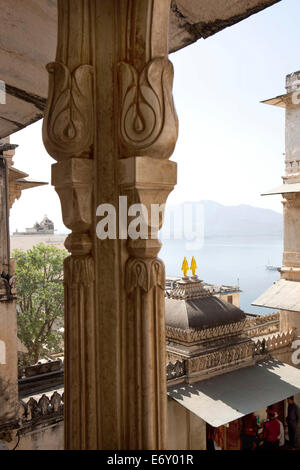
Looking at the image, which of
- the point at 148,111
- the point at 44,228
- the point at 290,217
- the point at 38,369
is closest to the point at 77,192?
the point at 148,111

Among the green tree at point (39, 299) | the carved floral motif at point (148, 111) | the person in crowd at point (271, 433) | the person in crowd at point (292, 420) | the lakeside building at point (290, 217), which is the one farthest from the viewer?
the green tree at point (39, 299)

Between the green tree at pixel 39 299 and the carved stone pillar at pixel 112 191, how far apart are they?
53.4 feet

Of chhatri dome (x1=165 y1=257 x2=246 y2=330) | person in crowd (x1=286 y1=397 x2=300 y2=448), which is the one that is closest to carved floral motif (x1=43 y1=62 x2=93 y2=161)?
chhatri dome (x1=165 y1=257 x2=246 y2=330)

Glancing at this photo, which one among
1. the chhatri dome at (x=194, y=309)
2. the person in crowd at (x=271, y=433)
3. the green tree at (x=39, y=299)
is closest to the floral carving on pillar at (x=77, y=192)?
the chhatri dome at (x=194, y=309)

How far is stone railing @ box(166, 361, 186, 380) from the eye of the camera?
7425 millimetres

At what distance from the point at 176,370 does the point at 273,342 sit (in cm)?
384

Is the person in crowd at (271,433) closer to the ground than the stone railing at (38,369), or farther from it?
closer to the ground

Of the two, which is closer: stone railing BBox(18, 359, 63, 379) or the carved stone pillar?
the carved stone pillar

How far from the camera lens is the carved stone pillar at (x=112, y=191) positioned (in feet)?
4.58

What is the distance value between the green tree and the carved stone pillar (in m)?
16.3

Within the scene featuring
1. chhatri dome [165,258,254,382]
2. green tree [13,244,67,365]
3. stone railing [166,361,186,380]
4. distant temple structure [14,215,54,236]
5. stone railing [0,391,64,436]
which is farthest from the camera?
distant temple structure [14,215,54,236]

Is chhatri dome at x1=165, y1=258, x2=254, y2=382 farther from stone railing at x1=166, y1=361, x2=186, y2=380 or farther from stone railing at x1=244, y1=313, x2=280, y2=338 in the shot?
stone railing at x1=244, y1=313, x2=280, y2=338

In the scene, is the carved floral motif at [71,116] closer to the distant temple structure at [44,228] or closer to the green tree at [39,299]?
the green tree at [39,299]

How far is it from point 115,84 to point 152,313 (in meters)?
0.95
